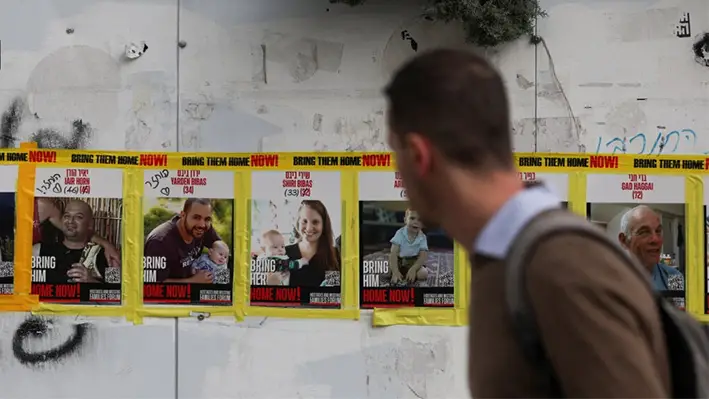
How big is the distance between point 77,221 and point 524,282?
3.68 m

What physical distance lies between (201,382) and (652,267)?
2.82 m

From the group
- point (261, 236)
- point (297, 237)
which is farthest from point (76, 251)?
point (297, 237)

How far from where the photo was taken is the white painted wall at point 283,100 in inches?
163

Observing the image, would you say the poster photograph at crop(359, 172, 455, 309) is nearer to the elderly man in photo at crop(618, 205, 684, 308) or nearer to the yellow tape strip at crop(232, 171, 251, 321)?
the yellow tape strip at crop(232, 171, 251, 321)

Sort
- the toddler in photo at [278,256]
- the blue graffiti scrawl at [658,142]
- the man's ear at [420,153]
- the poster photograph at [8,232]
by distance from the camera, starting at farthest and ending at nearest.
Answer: the poster photograph at [8,232] → the toddler in photo at [278,256] → the blue graffiti scrawl at [658,142] → the man's ear at [420,153]

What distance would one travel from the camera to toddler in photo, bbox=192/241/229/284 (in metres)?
4.27

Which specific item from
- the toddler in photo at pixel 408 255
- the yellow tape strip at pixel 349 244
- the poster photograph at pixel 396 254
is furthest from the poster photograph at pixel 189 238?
the toddler in photo at pixel 408 255

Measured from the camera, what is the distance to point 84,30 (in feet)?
14.3

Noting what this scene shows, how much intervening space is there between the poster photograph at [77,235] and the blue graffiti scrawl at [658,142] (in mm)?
3074

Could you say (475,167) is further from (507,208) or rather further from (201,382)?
(201,382)

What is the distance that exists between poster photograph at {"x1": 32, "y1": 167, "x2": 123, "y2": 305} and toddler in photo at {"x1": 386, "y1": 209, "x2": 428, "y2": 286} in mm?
1699

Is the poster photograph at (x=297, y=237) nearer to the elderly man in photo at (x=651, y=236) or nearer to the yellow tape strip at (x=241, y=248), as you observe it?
the yellow tape strip at (x=241, y=248)

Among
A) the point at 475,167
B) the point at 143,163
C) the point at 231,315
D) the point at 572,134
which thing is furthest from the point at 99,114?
the point at 475,167

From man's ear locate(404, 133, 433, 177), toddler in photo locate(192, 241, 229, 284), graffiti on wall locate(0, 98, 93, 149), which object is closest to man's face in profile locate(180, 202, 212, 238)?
toddler in photo locate(192, 241, 229, 284)
